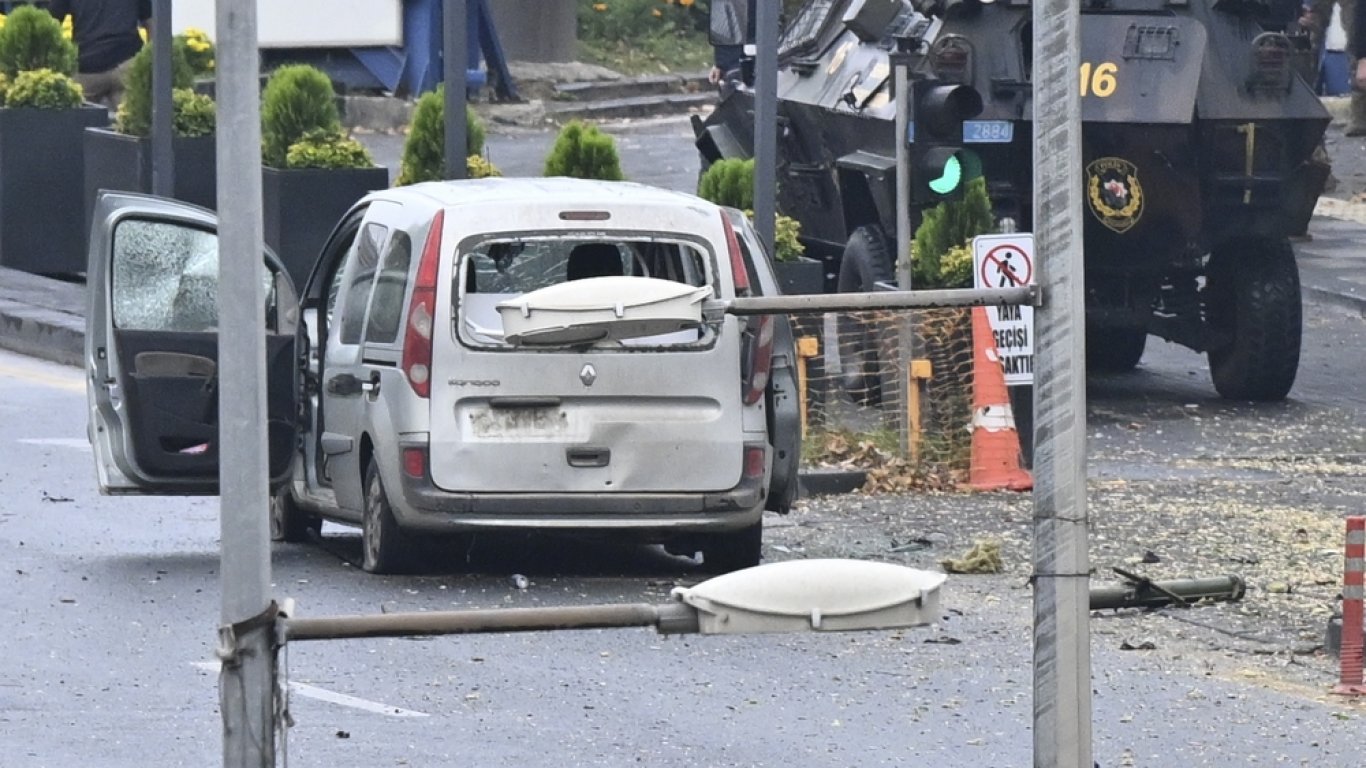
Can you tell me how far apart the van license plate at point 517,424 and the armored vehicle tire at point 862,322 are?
15.1 feet

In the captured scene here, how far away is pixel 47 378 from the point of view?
16.9 metres

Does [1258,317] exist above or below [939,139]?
below

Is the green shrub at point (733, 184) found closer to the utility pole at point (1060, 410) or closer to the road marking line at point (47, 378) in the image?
the road marking line at point (47, 378)

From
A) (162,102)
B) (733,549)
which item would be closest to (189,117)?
(162,102)

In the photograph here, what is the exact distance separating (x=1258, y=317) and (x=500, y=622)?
41.5 ft

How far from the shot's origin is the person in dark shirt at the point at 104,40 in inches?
1090

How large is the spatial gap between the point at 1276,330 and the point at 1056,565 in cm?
1213

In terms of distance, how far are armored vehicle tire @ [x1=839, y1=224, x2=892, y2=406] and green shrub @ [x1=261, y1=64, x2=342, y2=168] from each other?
156 inches

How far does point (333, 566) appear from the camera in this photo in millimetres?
10945

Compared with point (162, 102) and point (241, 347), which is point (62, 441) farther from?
point (241, 347)

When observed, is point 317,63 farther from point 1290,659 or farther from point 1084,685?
point 1084,685

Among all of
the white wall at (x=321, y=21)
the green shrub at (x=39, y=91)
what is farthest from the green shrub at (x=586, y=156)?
the white wall at (x=321, y=21)

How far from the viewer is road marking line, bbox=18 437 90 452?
1408 centimetres

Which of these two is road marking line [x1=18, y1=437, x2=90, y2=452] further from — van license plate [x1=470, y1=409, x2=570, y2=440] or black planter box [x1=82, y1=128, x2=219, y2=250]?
black planter box [x1=82, y1=128, x2=219, y2=250]
